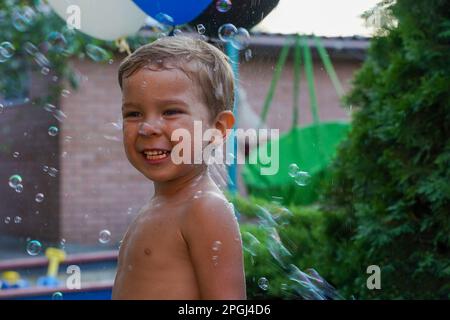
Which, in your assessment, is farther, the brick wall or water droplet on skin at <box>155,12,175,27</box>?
the brick wall

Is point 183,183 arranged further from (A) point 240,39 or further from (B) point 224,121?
(A) point 240,39

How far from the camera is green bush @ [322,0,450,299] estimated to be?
2.90 metres

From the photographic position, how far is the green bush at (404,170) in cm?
290

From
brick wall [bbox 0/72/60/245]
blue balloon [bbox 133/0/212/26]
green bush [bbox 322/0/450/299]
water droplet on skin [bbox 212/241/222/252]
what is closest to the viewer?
water droplet on skin [bbox 212/241/222/252]

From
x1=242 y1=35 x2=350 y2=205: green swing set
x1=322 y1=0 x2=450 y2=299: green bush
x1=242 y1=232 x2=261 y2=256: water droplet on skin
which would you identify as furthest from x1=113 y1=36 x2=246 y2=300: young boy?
x1=242 y1=35 x2=350 y2=205: green swing set

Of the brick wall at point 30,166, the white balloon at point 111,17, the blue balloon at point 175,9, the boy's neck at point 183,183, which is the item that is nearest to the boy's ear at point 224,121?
the boy's neck at point 183,183

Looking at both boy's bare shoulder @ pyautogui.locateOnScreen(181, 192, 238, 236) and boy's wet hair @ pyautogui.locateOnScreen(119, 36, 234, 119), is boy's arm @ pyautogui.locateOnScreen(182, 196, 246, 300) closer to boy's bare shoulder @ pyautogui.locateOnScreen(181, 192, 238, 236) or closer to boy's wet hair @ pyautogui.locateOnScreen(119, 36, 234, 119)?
boy's bare shoulder @ pyautogui.locateOnScreen(181, 192, 238, 236)

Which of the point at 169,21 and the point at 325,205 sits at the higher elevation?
the point at 169,21

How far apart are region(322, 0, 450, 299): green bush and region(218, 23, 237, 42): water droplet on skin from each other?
1.06m

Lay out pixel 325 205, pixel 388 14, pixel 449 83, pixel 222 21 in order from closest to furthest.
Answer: pixel 222 21 < pixel 449 83 < pixel 388 14 < pixel 325 205

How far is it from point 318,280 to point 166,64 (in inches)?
50.9

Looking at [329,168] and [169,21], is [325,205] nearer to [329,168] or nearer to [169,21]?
[329,168]
